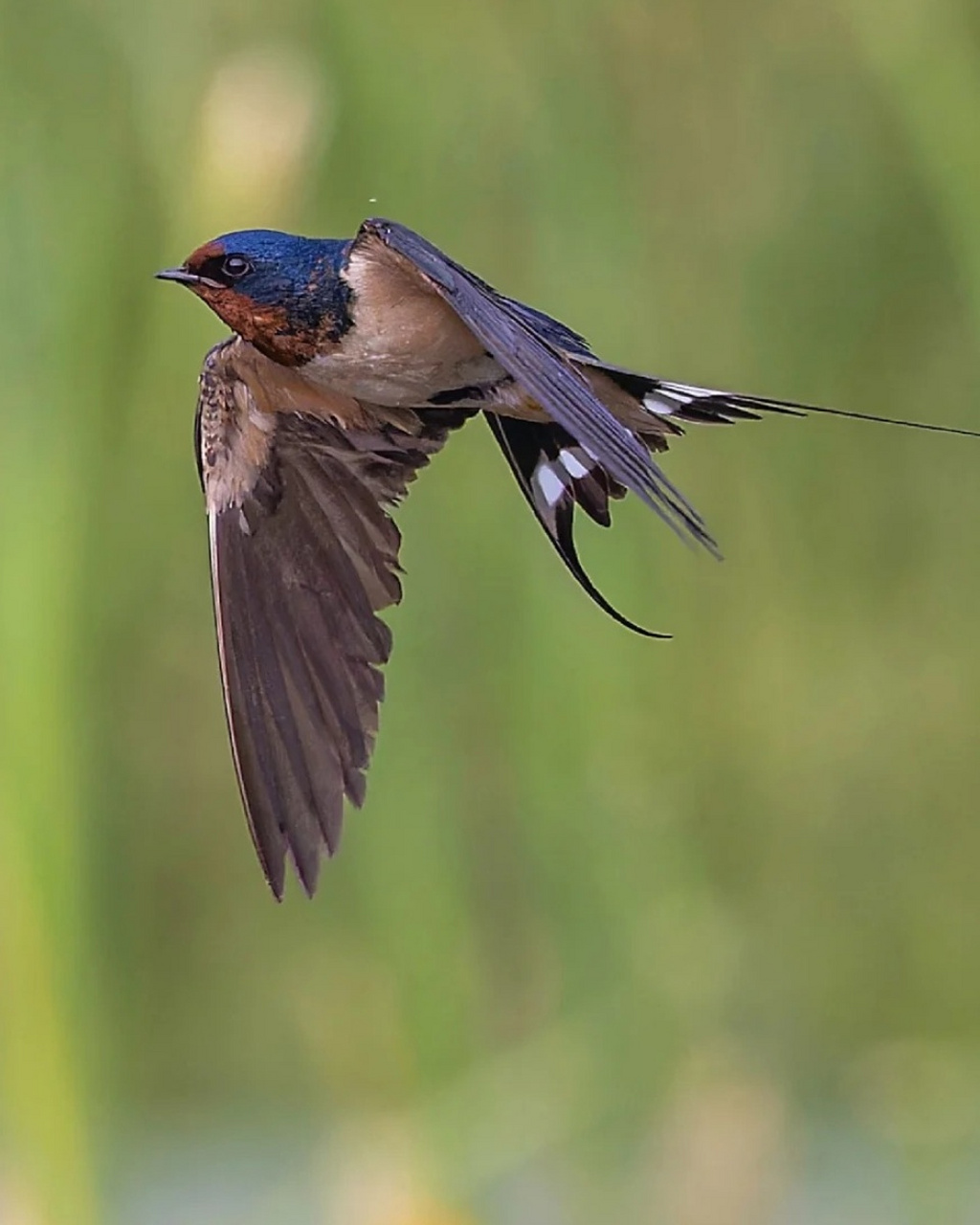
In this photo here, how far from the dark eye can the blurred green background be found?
178 mm

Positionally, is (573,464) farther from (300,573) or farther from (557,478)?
(300,573)

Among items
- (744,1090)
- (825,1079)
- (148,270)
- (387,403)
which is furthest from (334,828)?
(825,1079)

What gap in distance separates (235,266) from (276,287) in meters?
0.02

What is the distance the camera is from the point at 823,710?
2.28 m

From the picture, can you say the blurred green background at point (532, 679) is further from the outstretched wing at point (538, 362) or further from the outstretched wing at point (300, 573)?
the outstretched wing at point (538, 362)

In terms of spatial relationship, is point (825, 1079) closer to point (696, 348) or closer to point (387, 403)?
point (696, 348)

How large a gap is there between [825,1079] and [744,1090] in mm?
735

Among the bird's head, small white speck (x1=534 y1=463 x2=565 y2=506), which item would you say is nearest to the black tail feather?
small white speck (x1=534 y1=463 x2=565 y2=506)

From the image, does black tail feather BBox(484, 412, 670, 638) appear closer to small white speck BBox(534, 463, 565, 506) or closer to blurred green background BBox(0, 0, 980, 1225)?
small white speck BBox(534, 463, 565, 506)

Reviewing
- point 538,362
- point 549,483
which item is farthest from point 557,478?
point 538,362

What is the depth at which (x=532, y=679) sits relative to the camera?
4.17ft

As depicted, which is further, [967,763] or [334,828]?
[967,763]

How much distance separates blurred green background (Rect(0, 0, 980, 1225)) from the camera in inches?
44.9

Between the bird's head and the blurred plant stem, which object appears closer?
the bird's head
